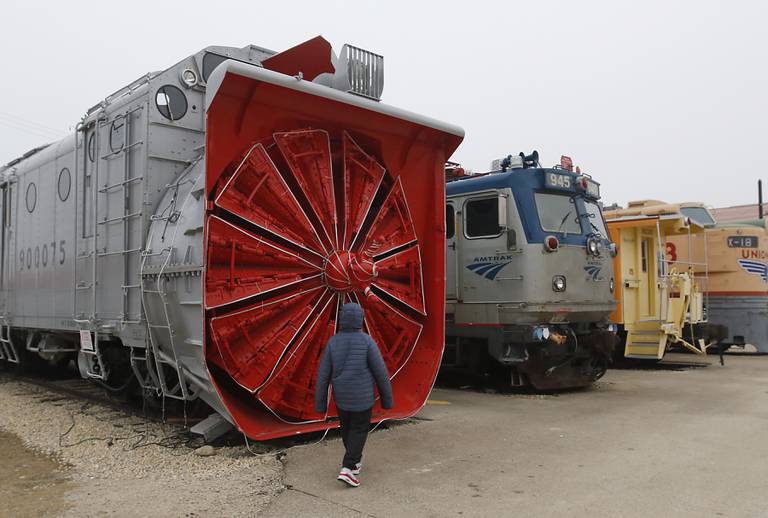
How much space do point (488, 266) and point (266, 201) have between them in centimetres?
448

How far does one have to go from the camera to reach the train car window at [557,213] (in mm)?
9578

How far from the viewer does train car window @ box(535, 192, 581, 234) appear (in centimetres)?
958

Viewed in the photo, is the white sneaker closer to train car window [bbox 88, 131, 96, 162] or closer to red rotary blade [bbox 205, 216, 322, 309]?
red rotary blade [bbox 205, 216, 322, 309]

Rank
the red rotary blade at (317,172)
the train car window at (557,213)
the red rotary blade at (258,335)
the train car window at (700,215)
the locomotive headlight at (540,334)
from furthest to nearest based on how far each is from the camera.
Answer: the train car window at (700,215)
the train car window at (557,213)
the locomotive headlight at (540,334)
the red rotary blade at (317,172)
the red rotary blade at (258,335)

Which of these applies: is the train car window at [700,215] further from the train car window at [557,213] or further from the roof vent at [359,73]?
the roof vent at [359,73]

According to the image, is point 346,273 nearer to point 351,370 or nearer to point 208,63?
point 351,370

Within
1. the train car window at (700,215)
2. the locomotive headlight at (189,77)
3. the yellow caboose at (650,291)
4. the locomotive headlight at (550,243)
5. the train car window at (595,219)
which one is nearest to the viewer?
the locomotive headlight at (189,77)

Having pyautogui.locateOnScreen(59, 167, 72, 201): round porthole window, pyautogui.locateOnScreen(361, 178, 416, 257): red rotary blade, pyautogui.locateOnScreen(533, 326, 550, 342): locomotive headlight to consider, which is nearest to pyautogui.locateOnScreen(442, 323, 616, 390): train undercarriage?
pyautogui.locateOnScreen(533, 326, 550, 342): locomotive headlight

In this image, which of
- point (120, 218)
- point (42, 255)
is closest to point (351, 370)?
point (120, 218)

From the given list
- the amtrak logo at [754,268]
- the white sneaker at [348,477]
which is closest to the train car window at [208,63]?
the white sneaker at [348,477]

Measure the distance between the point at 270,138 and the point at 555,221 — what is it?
494 centimetres

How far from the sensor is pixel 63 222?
28.9 ft

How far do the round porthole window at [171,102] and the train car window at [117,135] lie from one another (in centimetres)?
63

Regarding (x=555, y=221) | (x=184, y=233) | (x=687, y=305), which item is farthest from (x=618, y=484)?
(x=687, y=305)
